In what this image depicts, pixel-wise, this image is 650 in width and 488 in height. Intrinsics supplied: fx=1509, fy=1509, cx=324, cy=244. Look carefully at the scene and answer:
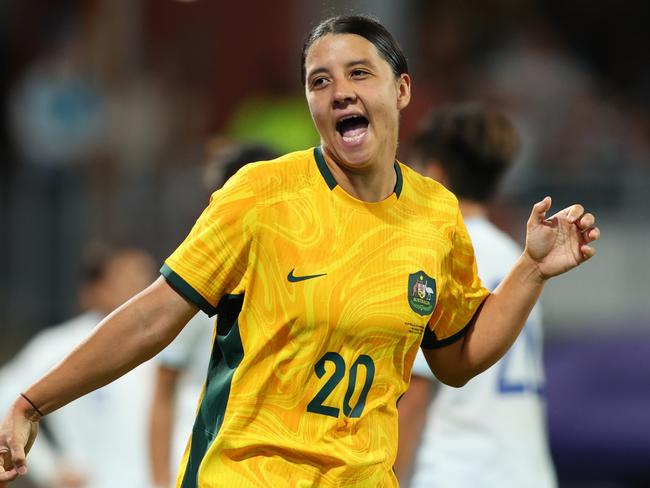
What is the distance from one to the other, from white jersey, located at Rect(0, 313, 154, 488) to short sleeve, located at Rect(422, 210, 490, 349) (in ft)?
13.4

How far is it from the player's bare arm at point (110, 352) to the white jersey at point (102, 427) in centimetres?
428

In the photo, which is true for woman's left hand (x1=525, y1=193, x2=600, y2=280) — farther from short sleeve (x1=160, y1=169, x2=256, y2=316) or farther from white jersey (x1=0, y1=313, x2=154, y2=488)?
white jersey (x1=0, y1=313, x2=154, y2=488)

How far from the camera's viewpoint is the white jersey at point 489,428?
5.29 metres

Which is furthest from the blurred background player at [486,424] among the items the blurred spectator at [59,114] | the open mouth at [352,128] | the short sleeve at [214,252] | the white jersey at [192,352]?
the blurred spectator at [59,114]

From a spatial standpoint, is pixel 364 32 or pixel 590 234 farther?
pixel 590 234

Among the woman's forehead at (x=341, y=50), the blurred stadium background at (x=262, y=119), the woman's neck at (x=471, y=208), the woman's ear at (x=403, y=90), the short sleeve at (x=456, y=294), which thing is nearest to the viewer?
the woman's forehead at (x=341, y=50)

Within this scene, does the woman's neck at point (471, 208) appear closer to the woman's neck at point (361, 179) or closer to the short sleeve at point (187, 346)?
the short sleeve at point (187, 346)

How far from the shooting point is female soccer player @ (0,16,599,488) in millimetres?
3686

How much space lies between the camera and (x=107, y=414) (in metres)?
8.41

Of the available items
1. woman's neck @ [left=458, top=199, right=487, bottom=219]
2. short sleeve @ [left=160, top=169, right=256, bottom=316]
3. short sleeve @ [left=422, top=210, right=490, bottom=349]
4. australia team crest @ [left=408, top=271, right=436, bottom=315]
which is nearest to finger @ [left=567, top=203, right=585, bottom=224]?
short sleeve @ [left=422, top=210, right=490, bottom=349]

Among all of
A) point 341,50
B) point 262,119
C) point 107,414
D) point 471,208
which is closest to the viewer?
point 341,50

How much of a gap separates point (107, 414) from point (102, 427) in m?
0.08

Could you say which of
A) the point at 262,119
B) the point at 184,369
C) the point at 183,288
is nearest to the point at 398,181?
the point at 183,288

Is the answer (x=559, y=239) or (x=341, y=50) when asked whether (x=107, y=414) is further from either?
(x=341, y=50)
